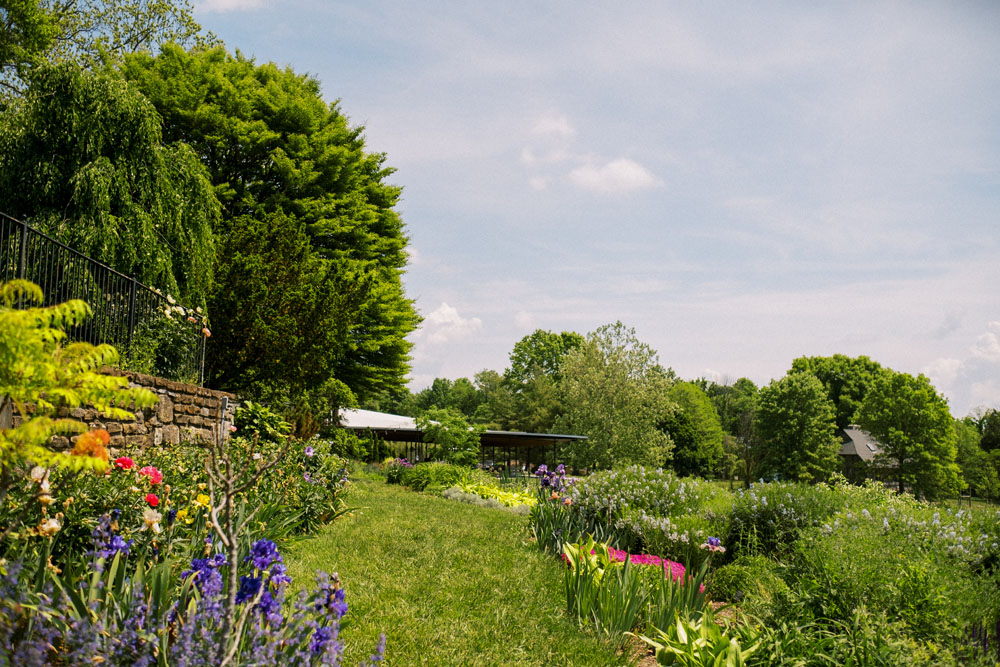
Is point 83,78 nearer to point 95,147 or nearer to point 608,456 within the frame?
point 95,147

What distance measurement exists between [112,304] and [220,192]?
1060 cm

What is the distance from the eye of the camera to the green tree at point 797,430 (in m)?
35.1

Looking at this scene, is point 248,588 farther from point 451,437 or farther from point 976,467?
point 976,467

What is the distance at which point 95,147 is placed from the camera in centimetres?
1166

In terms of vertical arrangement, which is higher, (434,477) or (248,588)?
(248,588)

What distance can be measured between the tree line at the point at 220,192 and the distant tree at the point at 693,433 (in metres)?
22.7

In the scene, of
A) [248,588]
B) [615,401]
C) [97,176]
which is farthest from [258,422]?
[615,401]

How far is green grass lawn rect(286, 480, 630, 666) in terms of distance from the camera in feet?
13.8

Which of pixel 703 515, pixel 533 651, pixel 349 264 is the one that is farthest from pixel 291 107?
pixel 533 651

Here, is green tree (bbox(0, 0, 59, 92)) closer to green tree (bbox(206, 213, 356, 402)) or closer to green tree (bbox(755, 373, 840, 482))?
green tree (bbox(206, 213, 356, 402))

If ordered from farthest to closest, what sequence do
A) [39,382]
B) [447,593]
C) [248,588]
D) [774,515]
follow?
[774,515]
[447,593]
[39,382]
[248,588]

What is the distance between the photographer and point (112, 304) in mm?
8203

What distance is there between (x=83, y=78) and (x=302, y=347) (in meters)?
6.28

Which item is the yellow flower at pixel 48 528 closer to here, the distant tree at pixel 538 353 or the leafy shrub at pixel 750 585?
the leafy shrub at pixel 750 585
